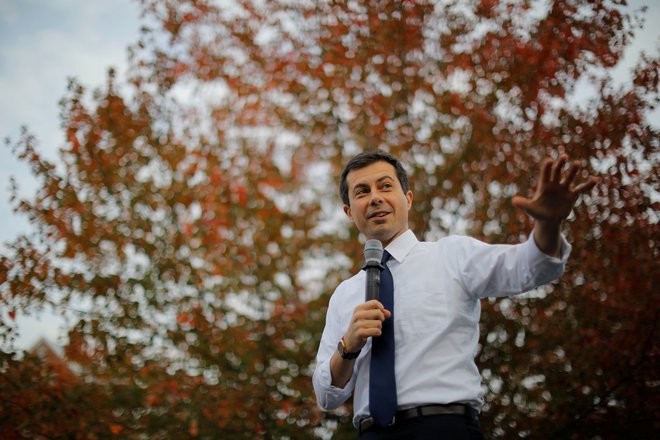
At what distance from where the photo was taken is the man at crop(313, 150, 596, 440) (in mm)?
1982

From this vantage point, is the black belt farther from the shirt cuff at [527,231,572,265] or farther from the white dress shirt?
the shirt cuff at [527,231,572,265]

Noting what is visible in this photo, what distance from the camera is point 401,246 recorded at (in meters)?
2.63

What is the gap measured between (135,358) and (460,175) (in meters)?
4.76

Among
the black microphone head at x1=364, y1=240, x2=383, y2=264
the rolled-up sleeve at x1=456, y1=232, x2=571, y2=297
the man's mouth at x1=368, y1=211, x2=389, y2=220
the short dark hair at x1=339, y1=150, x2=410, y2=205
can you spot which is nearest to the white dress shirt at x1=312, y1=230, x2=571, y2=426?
the rolled-up sleeve at x1=456, y1=232, x2=571, y2=297

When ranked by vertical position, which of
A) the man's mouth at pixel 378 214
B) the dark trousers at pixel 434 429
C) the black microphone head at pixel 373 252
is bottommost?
the dark trousers at pixel 434 429

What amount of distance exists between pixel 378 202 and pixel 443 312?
26.7 inches

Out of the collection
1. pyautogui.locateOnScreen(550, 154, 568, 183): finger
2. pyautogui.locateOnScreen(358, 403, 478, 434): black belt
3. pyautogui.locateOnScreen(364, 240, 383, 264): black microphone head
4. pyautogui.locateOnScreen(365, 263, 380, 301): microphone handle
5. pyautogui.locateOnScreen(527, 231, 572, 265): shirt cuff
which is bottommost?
pyautogui.locateOnScreen(358, 403, 478, 434): black belt

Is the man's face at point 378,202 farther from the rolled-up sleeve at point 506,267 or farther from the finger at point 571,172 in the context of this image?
Result: the finger at point 571,172

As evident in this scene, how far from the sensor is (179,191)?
6965 mm

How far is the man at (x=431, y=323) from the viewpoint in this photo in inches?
78.0

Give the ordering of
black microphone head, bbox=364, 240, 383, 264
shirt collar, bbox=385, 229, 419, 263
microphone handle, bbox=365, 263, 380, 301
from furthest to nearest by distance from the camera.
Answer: shirt collar, bbox=385, 229, 419, 263 → black microphone head, bbox=364, 240, 383, 264 → microphone handle, bbox=365, 263, 380, 301

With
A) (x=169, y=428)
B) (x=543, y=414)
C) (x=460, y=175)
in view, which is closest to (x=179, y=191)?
(x=169, y=428)

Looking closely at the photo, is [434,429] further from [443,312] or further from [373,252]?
[373,252]

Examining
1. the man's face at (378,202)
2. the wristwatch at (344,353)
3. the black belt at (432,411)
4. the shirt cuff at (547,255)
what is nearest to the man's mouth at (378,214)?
the man's face at (378,202)
